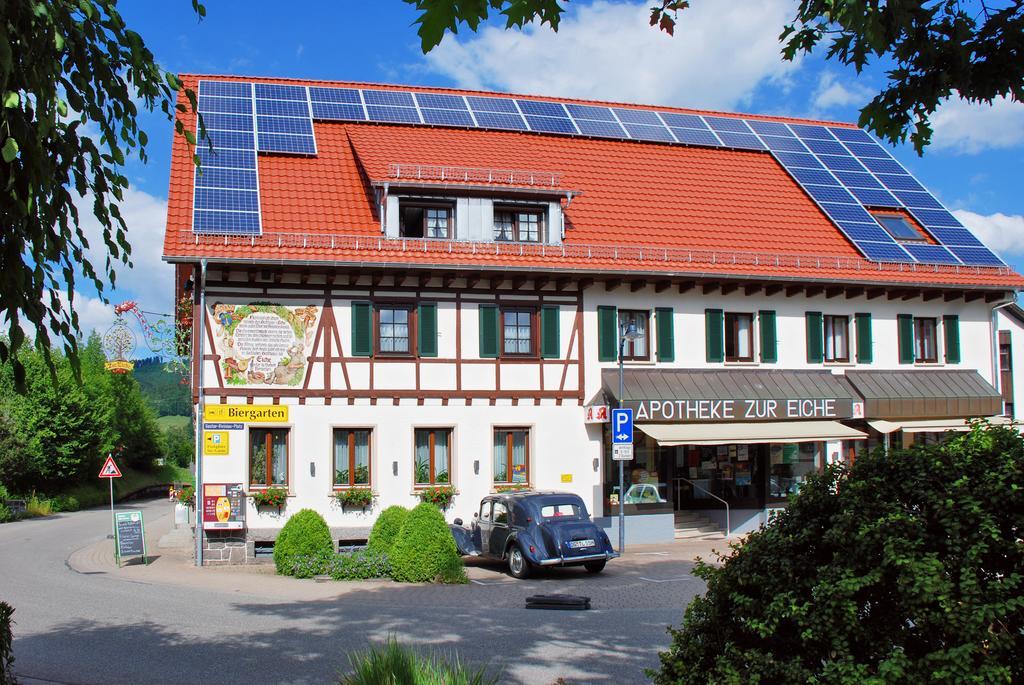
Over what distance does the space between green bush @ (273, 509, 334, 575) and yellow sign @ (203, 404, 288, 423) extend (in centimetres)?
248

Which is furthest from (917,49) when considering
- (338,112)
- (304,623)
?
(338,112)

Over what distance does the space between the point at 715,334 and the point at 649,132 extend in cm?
903

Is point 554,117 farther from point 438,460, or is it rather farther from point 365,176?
point 438,460

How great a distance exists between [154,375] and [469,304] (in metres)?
125

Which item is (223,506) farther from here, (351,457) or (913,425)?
(913,425)

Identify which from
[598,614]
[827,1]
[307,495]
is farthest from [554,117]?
[827,1]

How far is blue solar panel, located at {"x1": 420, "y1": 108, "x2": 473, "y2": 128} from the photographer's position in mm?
27898

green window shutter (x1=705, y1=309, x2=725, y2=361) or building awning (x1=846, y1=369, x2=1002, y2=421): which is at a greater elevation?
green window shutter (x1=705, y1=309, x2=725, y2=361)

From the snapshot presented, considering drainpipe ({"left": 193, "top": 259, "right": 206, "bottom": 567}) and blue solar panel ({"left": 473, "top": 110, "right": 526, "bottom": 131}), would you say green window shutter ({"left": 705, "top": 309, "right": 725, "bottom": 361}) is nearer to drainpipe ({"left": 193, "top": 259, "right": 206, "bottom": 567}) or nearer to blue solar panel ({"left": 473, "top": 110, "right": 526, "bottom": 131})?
blue solar panel ({"left": 473, "top": 110, "right": 526, "bottom": 131})

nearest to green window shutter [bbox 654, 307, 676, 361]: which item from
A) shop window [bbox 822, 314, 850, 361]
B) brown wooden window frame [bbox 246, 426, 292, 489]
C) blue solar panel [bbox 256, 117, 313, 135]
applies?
shop window [bbox 822, 314, 850, 361]

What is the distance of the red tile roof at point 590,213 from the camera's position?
Answer: 21844 mm

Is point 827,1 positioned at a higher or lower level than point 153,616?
higher

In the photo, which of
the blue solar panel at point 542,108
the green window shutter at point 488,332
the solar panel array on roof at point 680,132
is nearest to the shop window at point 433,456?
the green window shutter at point 488,332

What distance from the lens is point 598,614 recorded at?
13.7 meters
